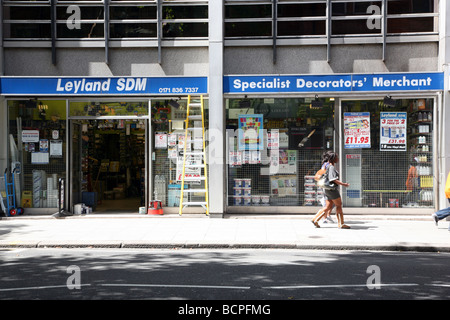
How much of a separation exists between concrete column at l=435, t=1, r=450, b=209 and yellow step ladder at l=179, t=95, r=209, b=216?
6365 millimetres

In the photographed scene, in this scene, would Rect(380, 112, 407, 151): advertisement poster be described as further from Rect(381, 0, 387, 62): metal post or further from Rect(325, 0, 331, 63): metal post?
Rect(325, 0, 331, 63): metal post

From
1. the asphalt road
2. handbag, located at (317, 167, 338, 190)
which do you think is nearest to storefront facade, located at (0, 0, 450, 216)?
handbag, located at (317, 167, 338, 190)

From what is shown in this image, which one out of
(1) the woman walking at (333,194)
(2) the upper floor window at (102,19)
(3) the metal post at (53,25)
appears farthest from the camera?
(2) the upper floor window at (102,19)

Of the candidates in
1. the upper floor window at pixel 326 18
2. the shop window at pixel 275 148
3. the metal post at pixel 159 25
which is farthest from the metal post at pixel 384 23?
the metal post at pixel 159 25

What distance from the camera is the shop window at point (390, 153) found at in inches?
521

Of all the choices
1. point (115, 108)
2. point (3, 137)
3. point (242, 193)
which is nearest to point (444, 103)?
point (242, 193)

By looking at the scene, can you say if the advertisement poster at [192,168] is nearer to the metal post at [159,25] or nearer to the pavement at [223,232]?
the pavement at [223,232]

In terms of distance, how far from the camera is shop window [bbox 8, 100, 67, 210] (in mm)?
13797

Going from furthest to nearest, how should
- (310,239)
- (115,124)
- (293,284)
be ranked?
(115,124) < (310,239) < (293,284)

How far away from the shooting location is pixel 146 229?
11344mm

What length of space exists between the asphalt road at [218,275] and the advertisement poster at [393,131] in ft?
16.1

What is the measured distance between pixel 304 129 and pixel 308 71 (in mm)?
1617
